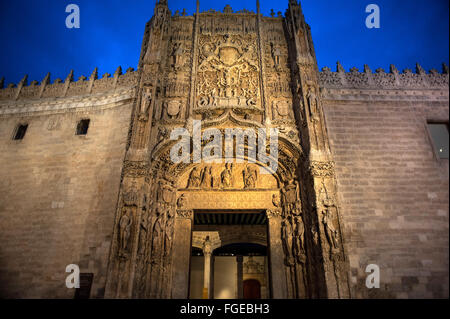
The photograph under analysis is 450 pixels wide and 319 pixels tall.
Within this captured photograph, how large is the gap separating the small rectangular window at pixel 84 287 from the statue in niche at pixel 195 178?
14.4 feet

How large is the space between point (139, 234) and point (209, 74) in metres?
7.08

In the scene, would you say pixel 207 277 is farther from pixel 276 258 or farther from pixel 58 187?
pixel 58 187

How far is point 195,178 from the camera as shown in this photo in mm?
10789

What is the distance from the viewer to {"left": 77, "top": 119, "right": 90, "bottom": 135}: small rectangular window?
11.4 m

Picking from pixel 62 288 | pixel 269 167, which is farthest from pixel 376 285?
pixel 62 288

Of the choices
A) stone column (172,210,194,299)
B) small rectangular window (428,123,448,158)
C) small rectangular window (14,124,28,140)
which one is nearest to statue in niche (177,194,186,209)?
stone column (172,210,194,299)

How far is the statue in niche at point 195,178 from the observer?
35.1 feet

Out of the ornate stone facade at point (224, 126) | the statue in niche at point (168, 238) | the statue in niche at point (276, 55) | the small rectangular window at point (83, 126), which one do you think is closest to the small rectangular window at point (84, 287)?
the ornate stone facade at point (224, 126)

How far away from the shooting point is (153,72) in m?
10.8

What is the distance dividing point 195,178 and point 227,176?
125 centimetres

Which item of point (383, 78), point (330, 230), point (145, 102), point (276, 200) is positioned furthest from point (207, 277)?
point (383, 78)

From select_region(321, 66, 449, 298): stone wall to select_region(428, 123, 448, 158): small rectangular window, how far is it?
269 mm

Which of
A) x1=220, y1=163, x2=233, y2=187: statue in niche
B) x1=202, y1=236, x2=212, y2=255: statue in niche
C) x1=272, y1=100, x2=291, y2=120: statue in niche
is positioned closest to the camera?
x1=220, y1=163, x2=233, y2=187: statue in niche

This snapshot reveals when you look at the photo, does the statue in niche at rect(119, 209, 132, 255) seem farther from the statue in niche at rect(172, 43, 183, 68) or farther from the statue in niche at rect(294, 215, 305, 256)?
the statue in niche at rect(172, 43, 183, 68)
